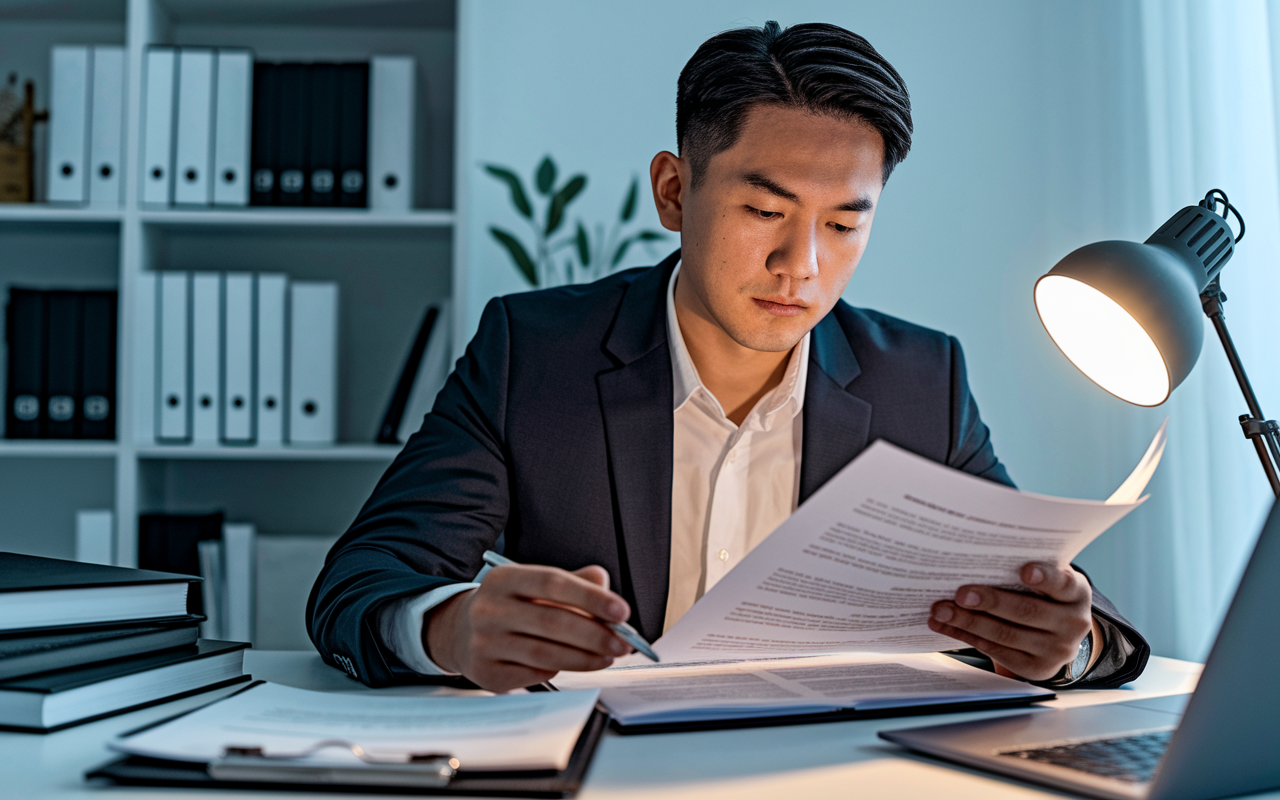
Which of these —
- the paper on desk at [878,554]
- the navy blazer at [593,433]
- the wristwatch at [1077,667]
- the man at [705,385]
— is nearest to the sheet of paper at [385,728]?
the paper on desk at [878,554]

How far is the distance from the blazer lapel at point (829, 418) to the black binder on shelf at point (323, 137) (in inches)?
49.8

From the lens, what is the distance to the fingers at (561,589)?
65 centimetres

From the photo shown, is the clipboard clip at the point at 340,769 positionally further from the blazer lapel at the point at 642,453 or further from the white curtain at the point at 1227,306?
the white curtain at the point at 1227,306

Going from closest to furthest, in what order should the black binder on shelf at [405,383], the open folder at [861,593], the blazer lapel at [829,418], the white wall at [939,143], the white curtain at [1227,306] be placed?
the open folder at [861,593]
the blazer lapel at [829,418]
the white curtain at [1227,306]
the black binder on shelf at [405,383]
the white wall at [939,143]

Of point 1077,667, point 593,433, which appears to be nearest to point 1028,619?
point 1077,667

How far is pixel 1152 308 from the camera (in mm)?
777

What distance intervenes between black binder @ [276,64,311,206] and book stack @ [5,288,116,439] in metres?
0.44

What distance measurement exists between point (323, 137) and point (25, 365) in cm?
80

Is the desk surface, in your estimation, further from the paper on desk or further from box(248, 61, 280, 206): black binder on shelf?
box(248, 61, 280, 206): black binder on shelf

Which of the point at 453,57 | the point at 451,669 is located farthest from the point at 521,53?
the point at 451,669

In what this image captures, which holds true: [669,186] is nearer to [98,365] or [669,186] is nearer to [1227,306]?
[1227,306]

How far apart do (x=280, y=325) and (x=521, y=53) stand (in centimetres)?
101

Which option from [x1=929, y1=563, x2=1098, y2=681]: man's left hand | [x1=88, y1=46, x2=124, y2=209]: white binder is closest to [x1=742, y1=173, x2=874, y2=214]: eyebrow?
[x1=929, y1=563, x2=1098, y2=681]: man's left hand

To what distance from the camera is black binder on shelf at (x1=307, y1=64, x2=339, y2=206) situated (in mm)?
2033
